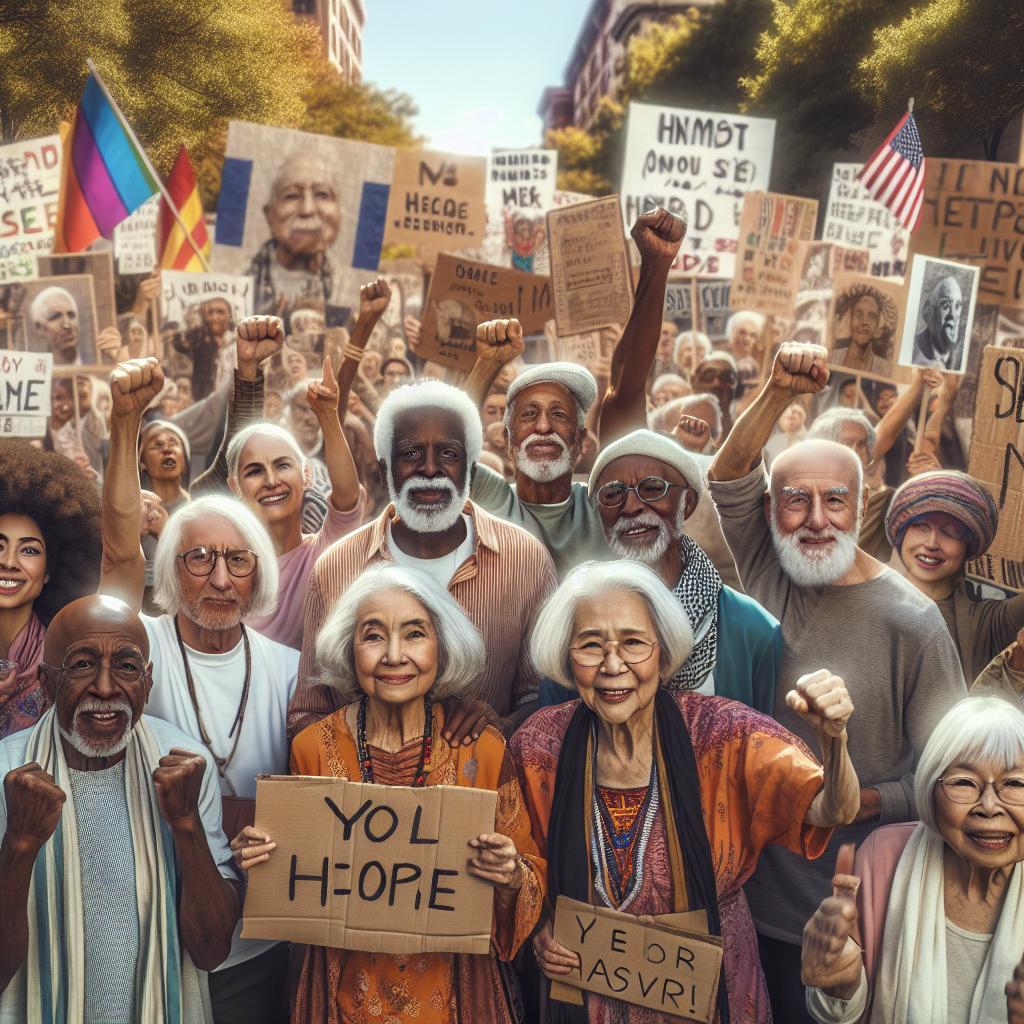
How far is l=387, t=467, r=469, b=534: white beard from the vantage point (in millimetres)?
3652

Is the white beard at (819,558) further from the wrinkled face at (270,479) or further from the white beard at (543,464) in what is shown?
the wrinkled face at (270,479)

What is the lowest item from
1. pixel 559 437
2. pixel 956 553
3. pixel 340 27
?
pixel 956 553

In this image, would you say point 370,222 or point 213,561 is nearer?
point 213,561

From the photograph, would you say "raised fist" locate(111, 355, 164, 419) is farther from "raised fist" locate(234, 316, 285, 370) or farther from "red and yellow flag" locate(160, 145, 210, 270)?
"red and yellow flag" locate(160, 145, 210, 270)

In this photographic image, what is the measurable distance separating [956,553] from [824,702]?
1.73 meters

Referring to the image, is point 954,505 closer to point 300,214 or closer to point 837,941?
point 837,941

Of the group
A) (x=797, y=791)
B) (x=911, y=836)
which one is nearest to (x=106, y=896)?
(x=797, y=791)

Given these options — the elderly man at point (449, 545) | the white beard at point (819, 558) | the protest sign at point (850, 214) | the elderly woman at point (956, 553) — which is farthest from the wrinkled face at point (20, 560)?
the protest sign at point (850, 214)

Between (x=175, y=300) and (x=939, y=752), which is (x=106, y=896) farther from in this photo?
(x=175, y=300)

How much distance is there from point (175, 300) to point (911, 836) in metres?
7.53

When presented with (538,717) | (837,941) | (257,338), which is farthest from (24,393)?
(837,941)

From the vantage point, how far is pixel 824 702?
2.68m

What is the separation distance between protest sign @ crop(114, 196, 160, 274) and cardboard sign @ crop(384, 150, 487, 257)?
3379mm

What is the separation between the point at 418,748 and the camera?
10.0ft
